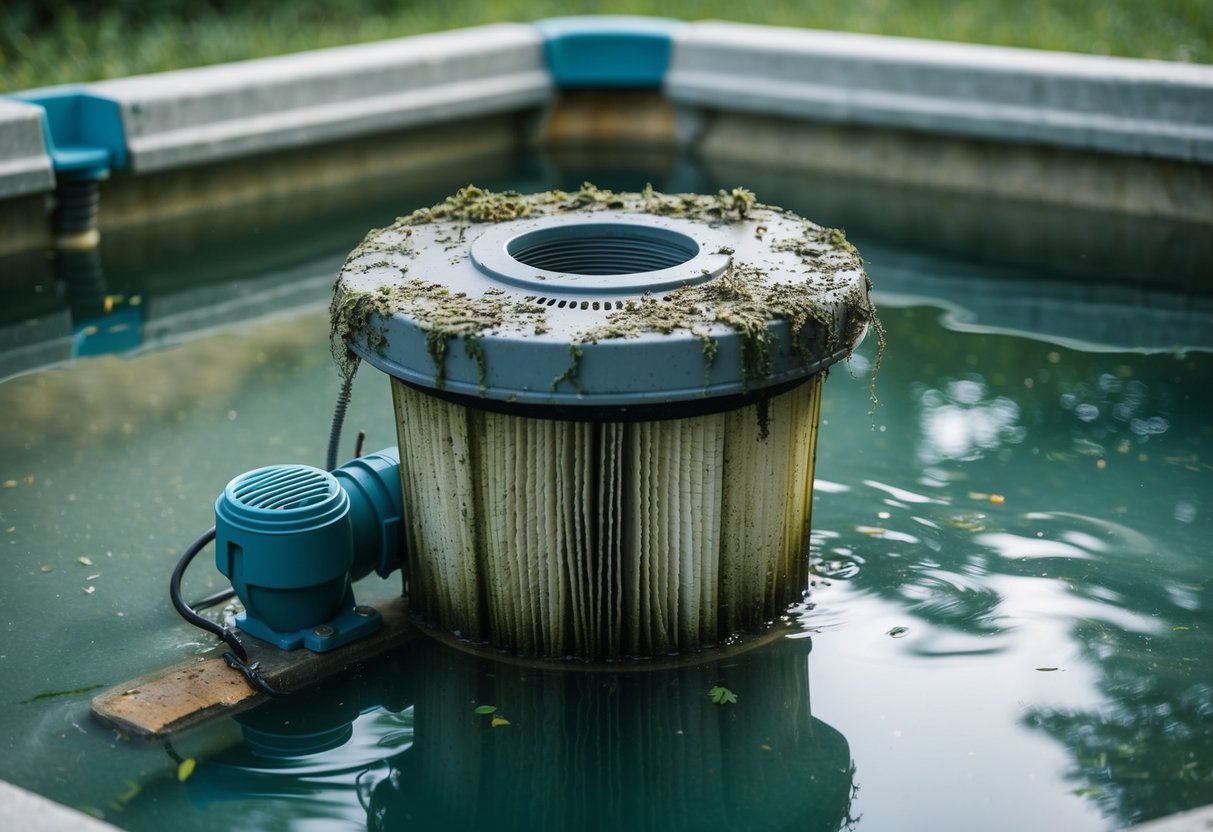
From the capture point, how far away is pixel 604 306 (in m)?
3.64

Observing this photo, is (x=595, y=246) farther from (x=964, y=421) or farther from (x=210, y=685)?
(x=964, y=421)

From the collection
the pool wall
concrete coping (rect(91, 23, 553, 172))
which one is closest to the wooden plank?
the pool wall

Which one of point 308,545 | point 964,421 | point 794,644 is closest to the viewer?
point 308,545

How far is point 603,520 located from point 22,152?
432 centimetres

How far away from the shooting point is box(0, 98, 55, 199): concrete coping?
6594 mm

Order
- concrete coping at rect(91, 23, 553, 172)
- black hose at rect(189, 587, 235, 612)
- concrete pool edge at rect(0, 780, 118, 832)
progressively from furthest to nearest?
1. concrete coping at rect(91, 23, 553, 172)
2. black hose at rect(189, 587, 235, 612)
3. concrete pool edge at rect(0, 780, 118, 832)

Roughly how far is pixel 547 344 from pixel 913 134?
5500 millimetres

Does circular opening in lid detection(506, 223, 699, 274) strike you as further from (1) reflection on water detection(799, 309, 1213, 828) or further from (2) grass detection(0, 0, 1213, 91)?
(2) grass detection(0, 0, 1213, 91)

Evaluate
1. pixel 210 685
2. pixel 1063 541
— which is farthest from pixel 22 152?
pixel 1063 541

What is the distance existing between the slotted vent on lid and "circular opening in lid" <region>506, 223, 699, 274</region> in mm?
854

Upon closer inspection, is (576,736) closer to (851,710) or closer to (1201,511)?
(851,710)

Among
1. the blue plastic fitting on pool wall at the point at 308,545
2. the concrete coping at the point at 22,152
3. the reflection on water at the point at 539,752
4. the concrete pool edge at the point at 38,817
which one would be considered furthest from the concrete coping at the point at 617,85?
the concrete pool edge at the point at 38,817

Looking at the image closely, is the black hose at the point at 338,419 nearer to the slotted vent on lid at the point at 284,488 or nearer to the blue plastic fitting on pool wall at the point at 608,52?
the slotted vent on lid at the point at 284,488

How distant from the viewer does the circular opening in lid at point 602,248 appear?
Answer: 4172mm
